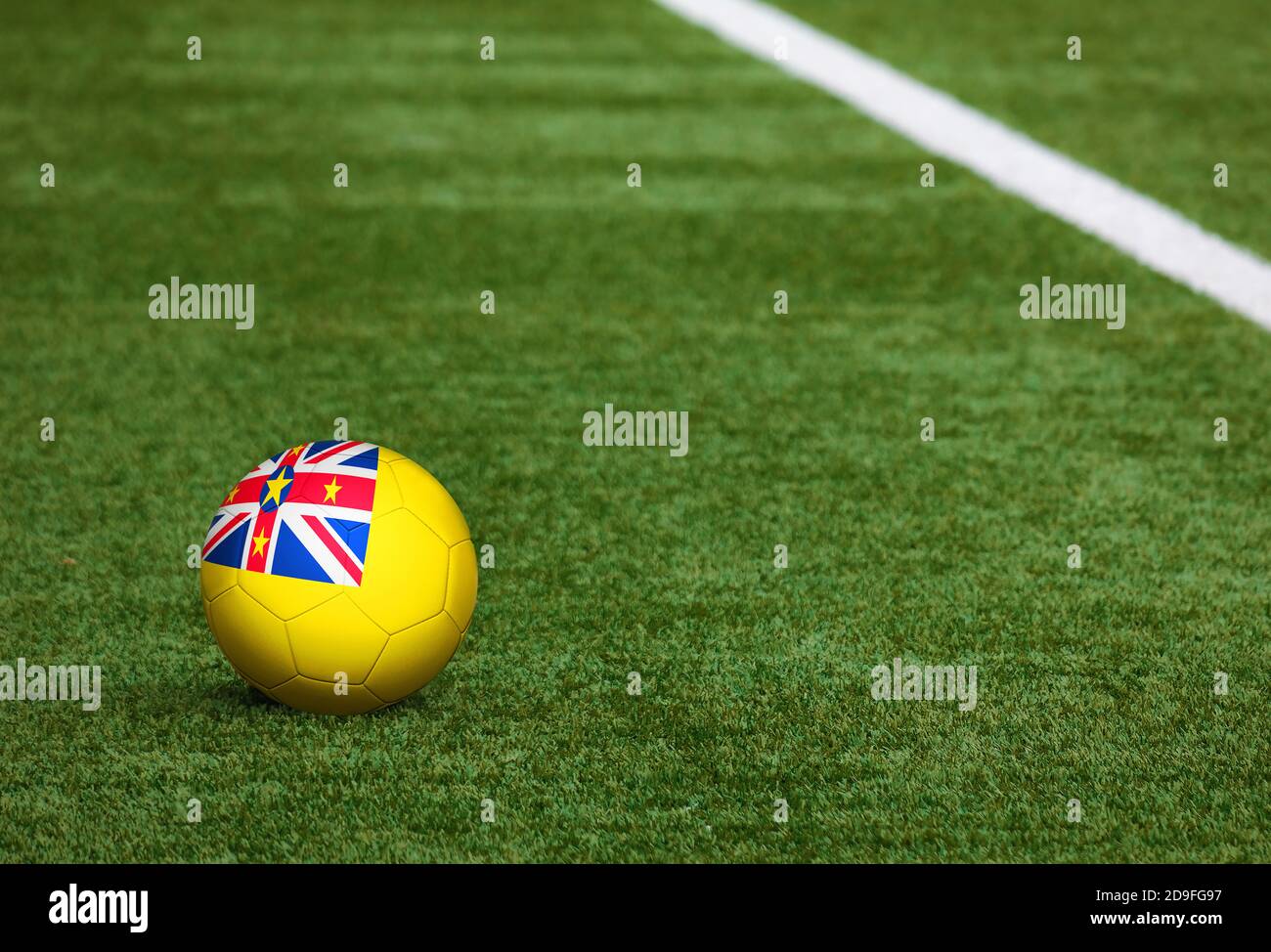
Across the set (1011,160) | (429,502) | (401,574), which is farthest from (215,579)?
(1011,160)

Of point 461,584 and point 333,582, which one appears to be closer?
point 333,582

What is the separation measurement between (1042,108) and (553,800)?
8.64m

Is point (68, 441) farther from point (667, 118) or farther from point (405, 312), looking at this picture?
point (667, 118)

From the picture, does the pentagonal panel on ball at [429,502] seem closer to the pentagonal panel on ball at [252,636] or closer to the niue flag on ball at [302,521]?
the niue flag on ball at [302,521]

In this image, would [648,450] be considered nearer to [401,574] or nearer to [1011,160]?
[401,574]

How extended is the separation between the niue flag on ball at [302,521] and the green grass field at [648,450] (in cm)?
52

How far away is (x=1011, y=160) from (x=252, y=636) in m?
7.58

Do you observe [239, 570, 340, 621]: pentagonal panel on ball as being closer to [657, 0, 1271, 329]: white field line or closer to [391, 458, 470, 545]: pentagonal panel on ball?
[391, 458, 470, 545]: pentagonal panel on ball

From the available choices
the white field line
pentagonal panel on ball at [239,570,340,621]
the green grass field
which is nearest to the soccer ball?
pentagonal panel on ball at [239,570,340,621]

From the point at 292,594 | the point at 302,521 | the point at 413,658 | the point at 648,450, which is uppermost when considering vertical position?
the point at 648,450

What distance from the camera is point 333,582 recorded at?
429 cm

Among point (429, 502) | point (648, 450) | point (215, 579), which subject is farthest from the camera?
point (648, 450)

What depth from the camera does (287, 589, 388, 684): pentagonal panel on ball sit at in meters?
4.27

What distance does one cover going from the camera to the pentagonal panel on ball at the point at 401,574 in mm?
4305
